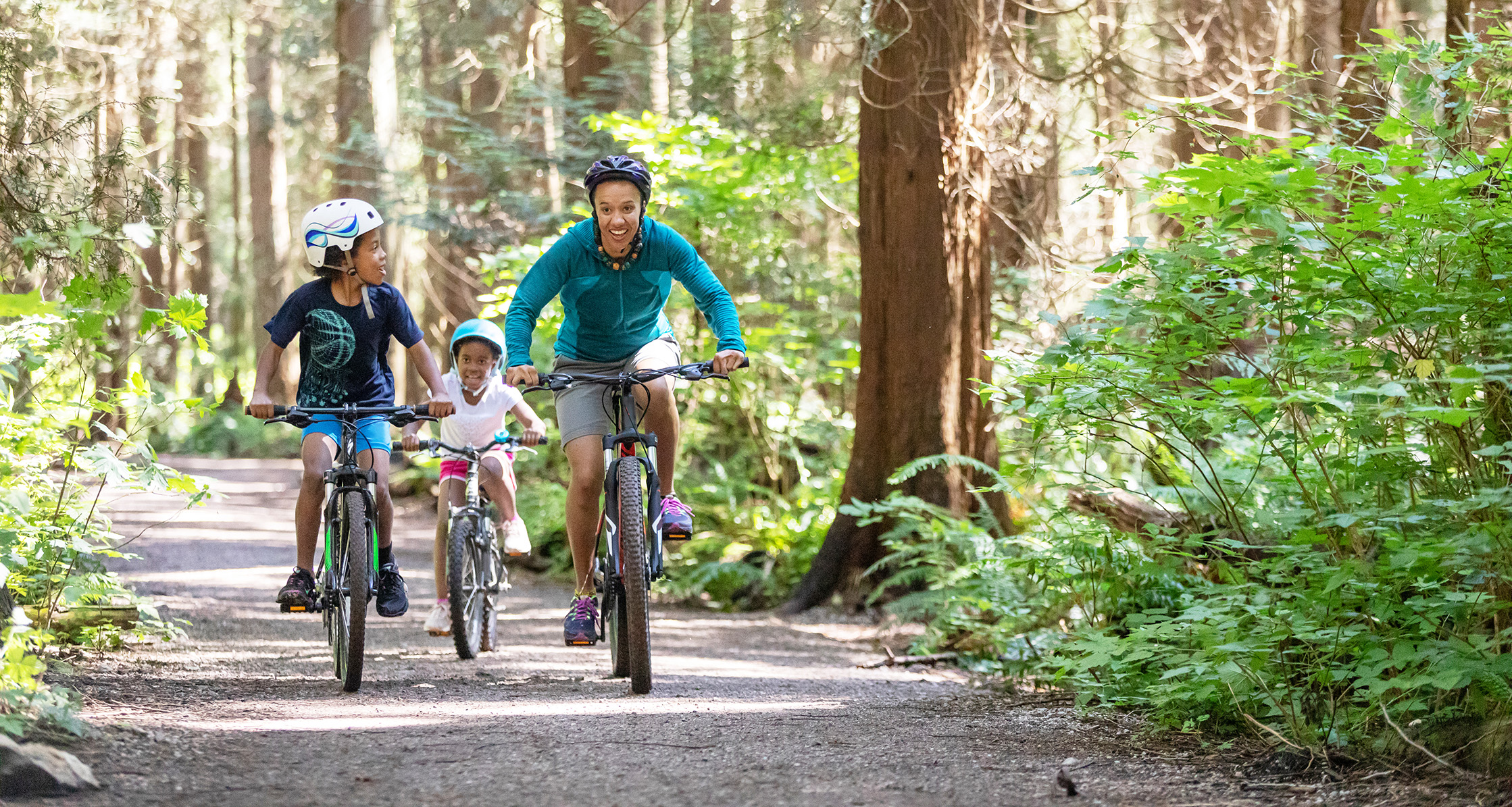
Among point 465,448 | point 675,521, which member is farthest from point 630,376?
point 465,448

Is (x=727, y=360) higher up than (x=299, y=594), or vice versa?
(x=727, y=360)

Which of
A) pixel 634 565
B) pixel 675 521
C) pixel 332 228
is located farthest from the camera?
pixel 332 228

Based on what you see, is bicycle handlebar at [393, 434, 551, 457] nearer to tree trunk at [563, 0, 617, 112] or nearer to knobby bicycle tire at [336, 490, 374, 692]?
knobby bicycle tire at [336, 490, 374, 692]

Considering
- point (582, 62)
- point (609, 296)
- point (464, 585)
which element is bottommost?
point (464, 585)

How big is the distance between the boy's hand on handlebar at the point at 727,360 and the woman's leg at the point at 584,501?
821 mm

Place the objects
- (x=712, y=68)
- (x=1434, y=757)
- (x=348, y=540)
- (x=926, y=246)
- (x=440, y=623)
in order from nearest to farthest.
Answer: (x=1434, y=757), (x=348, y=540), (x=440, y=623), (x=926, y=246), (x=712, y=68)

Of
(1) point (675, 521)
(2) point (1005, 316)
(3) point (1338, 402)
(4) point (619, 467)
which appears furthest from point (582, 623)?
(2) point (1005, 316)

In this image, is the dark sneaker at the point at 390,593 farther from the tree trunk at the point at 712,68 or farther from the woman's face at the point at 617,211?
the tree trunk at the point at 712,68

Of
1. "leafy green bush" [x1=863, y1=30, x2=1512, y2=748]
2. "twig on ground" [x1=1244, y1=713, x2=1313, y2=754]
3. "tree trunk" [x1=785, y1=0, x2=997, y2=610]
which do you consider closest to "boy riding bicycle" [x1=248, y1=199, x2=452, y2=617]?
"leafy green bush" [x1=863, y1=30, x2=1512, y2=748]

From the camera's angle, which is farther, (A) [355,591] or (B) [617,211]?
(B) [617,211]

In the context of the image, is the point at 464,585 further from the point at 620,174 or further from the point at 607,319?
the point at 620,174

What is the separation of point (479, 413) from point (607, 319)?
5.10 feet

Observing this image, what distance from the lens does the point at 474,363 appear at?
6.96 metres

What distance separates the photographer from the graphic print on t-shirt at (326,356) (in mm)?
5746
